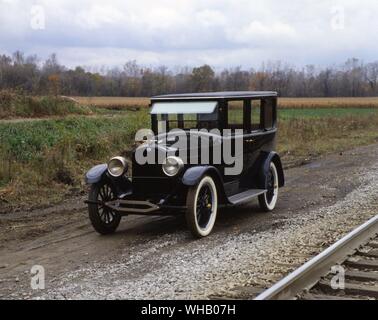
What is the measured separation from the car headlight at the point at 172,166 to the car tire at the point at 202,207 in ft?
1.27

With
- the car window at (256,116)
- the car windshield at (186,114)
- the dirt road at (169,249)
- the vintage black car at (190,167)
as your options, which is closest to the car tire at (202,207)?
the vintage black car at (190,167)

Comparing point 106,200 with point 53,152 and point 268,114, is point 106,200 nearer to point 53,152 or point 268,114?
point 268,114

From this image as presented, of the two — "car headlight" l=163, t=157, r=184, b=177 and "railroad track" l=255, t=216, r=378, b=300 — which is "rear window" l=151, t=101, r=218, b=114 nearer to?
"car headlight" l=163, t=157, r=184, b=177

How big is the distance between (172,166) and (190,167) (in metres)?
0.37

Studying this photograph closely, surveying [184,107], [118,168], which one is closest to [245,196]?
[184,107]

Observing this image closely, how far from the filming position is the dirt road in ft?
18.9

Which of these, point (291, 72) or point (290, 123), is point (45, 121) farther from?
point (291, 72)

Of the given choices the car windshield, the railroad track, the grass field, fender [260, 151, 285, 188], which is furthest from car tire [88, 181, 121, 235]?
the railroad track

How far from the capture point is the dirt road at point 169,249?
575cm

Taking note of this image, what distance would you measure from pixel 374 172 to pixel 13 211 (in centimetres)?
939

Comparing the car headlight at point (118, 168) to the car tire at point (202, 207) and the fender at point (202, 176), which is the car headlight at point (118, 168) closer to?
the fender at point (202, 176)

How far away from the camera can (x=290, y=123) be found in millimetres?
27125

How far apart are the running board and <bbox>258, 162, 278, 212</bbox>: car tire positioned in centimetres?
38
